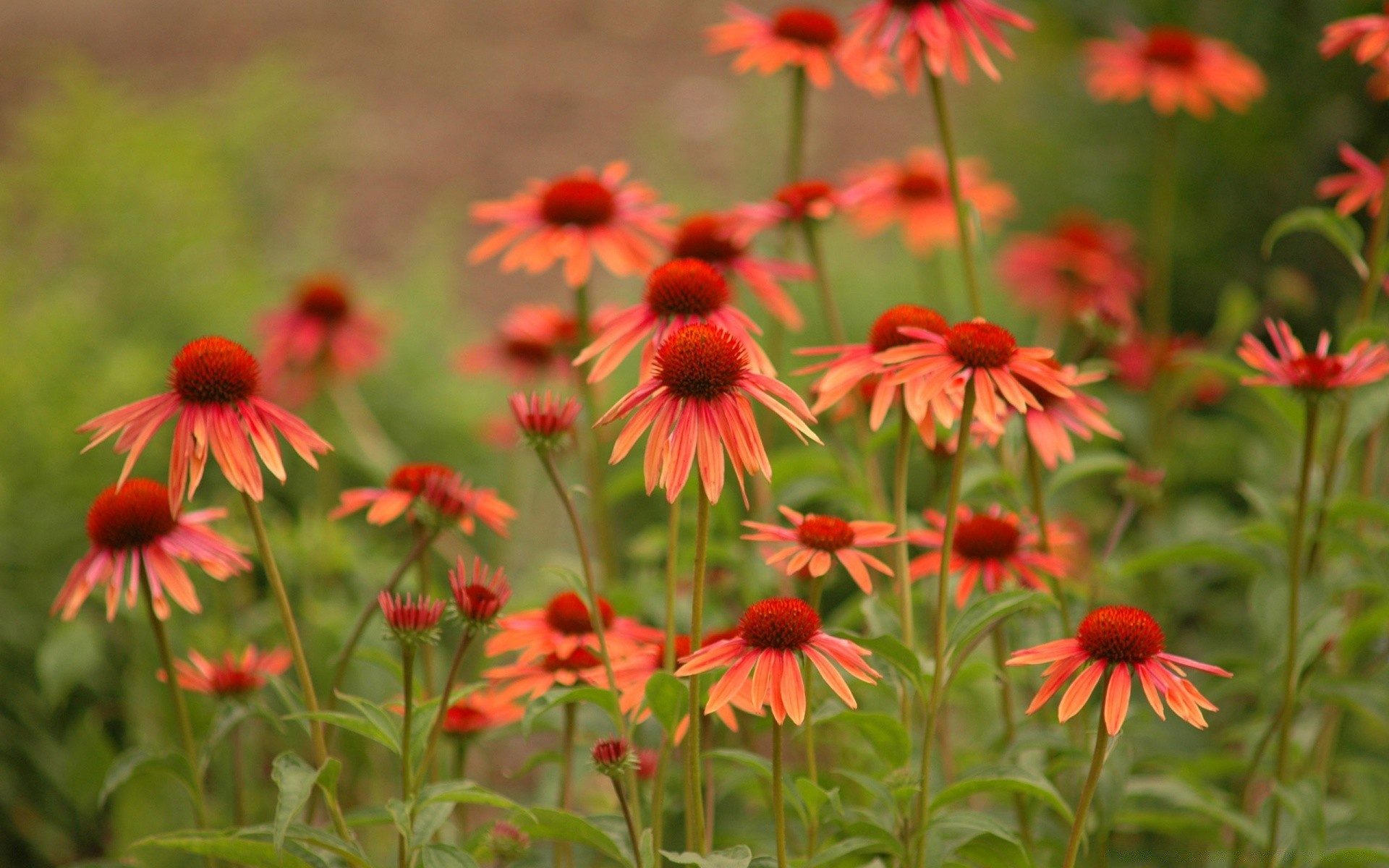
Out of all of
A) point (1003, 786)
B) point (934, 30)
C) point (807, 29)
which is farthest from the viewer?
point (807, 29)

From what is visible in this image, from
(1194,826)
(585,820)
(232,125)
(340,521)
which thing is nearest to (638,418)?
(585,820)

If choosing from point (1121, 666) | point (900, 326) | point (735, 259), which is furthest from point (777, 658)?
point (735, 259)

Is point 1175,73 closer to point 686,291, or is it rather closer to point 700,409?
point 686,291

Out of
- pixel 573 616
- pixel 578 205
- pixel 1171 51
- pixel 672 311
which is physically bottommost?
pixel 573 616

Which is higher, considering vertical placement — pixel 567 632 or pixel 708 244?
pixel 708 244

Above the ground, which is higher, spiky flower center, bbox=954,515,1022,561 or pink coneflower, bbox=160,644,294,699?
spiky flower center, bbox=954,515,1022,561

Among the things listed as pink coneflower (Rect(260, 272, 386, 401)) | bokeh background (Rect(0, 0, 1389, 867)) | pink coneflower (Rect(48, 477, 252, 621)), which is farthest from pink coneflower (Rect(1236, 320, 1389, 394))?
pink coneflower (Rect(260, 272, 386, 401))

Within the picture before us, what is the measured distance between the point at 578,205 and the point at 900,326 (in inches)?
28.6

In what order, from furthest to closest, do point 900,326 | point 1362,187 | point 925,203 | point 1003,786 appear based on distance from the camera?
point 925,203 < point 1362,187 < point 900,326 < point 1003,786

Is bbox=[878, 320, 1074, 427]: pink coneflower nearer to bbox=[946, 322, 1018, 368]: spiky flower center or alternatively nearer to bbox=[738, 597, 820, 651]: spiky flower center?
bbox=[946, 322, 1018, 368]: spiky flower center

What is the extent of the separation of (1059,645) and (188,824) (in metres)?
1.59

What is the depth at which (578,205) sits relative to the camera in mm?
1854

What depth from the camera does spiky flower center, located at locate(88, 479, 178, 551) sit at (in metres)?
1.30

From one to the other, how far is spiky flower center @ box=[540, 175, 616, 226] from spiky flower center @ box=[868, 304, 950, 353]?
2.23 ft
